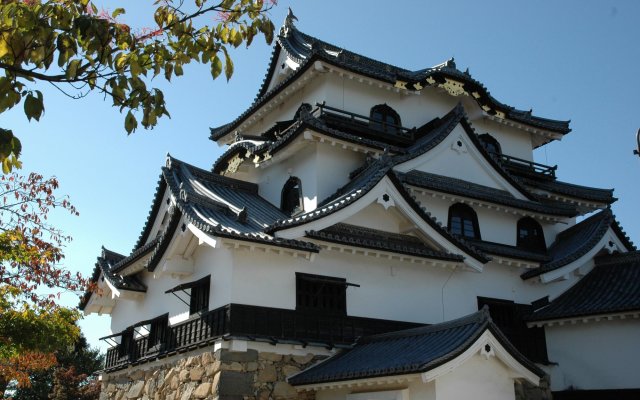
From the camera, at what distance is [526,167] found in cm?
2125

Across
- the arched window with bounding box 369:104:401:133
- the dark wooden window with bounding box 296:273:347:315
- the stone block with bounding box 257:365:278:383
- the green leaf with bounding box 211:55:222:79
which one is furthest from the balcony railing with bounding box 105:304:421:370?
the green leaf with bounding box 211:55:222:79

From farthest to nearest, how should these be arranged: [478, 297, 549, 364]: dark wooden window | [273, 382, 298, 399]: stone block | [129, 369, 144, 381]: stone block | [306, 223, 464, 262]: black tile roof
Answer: [129, 369, 144, 381]: stone block → [478, 297, 549, 364]: dark wooden window → [306, 223, 464, 262]: black tile roof → [273, 382, 298, 399]: stone block

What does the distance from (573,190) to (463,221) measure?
5284 mm

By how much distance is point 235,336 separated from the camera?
12.9m

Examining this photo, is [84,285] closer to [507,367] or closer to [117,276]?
[117,276]

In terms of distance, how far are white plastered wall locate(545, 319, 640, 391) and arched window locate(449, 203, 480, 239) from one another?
11.2 ft

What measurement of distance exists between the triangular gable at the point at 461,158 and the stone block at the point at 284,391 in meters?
7.51

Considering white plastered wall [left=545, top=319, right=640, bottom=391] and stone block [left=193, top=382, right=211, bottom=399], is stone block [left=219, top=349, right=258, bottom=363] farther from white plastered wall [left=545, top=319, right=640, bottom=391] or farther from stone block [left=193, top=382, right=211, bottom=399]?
→ white plastered wall [left=545, top=319, right=640, bottom=391]

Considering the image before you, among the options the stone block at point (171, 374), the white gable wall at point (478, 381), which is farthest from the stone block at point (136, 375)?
the white gable wall at point (478, 381)

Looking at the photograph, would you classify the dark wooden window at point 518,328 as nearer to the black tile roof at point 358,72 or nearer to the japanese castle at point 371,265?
the japanese castle at point 371,265

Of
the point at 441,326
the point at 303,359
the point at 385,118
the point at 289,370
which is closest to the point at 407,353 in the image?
the point at 441,326

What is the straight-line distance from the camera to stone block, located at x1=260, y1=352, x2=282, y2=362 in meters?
13.2

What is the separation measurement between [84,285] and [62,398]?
74.9 feet

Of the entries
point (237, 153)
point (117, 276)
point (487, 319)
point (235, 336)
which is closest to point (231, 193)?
point (237, 153)
